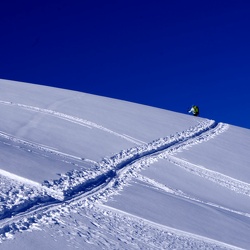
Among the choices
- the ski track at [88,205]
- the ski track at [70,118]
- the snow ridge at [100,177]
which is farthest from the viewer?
the ski track at [70,118]

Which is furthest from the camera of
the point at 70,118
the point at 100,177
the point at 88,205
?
the point at 70,118

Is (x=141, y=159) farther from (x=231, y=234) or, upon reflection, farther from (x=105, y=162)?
(x=231, y=234)

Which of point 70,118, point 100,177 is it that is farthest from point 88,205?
point 70,118

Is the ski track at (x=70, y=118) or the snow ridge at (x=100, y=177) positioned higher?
the ski track at (x=70, y=118)

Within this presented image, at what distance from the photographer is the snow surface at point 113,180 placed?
Answer: 526 centimetres

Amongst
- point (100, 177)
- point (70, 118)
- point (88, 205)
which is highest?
point (70, 118)

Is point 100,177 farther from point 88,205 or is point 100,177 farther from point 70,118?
point 70,118

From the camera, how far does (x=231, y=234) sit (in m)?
6.37

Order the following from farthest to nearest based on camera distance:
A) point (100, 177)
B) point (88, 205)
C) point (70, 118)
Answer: point (70, 118) → point (100, 177) → point (88, 205)

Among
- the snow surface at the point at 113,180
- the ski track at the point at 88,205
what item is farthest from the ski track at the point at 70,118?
the ski track at the point at 88,205

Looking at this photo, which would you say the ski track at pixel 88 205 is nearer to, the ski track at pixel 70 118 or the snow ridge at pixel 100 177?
the snow ridge at pixel 100 177

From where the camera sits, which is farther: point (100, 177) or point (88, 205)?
point (100, 177)

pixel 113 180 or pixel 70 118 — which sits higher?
pixel 70 118

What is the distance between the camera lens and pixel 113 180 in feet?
24.9
